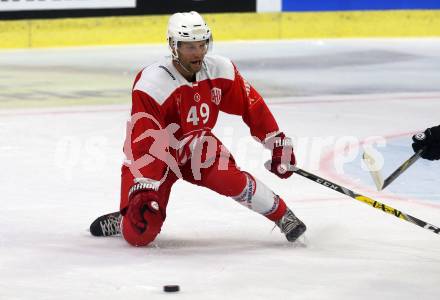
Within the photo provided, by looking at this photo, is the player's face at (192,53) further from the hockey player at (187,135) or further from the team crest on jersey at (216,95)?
the team crest on jersey at (216,95)

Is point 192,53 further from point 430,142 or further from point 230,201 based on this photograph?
point 230,201

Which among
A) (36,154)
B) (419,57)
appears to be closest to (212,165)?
(36,154)

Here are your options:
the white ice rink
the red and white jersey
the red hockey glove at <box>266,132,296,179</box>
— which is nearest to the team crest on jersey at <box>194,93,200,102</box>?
the red and white jersey

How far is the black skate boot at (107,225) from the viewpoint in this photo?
15.9 ft

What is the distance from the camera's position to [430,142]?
465 cm

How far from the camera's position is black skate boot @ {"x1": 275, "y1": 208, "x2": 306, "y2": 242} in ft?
15.4

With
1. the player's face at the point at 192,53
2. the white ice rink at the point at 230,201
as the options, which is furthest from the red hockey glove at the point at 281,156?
the player's face at the point at 192,53

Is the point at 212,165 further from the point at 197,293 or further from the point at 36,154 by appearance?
the point at 36,154

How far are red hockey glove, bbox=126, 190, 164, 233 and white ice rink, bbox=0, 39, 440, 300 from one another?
0.40 feet

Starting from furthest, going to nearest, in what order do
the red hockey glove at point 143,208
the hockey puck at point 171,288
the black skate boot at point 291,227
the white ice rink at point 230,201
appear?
the black skate boot at point 291,227 → the red hockey glove at point 143,208 → the white ice rink at point 230,201 → the hockey puck at point 171,288

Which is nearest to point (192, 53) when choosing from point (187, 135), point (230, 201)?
point (187, 135)

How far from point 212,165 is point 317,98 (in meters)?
4.57

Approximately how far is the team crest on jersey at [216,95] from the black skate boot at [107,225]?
611 mm

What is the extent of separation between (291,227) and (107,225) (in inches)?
29.3
